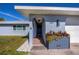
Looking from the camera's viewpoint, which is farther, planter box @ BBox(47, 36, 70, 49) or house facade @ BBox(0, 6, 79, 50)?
house facade @ BBox(0, 6, 79, 50)

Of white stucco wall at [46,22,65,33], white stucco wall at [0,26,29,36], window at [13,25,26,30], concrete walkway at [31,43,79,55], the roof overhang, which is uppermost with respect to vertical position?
the roof overhang

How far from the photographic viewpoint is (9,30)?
13.1 meters

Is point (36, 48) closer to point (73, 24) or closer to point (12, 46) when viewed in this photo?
point (12, 46)

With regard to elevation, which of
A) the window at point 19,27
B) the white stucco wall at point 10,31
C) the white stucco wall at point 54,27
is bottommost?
the white stucco wall at point 10,31

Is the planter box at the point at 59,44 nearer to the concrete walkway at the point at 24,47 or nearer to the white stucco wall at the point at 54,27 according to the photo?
the white stucco wall at the point at 54,27

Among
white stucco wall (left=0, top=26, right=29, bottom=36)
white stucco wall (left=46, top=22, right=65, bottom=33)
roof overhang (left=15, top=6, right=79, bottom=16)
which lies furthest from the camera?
white stucco wall (left=0, top=26, right=29, bottom=36)


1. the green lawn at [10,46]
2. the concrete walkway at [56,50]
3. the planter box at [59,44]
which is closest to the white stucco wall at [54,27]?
the planter box at [59,44]

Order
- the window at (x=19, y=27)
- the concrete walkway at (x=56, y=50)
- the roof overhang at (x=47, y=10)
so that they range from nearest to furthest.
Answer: the concrete walkway at (x=56, y=50) < the roof overhang at (x=47, y=10) < the window at (x=19, y=27)

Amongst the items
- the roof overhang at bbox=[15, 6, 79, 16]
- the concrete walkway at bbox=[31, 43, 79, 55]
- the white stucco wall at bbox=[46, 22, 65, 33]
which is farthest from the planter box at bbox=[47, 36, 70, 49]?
the roof overhang at bbox=[15, 6, 79, 16]

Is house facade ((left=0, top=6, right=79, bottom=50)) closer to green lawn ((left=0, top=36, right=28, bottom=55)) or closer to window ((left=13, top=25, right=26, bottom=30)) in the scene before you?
window ((left=13, top=25, right=26, bottom=30))

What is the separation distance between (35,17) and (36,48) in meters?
1.77

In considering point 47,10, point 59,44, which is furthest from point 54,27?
point 47,10

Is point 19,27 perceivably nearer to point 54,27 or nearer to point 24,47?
point 54,27
